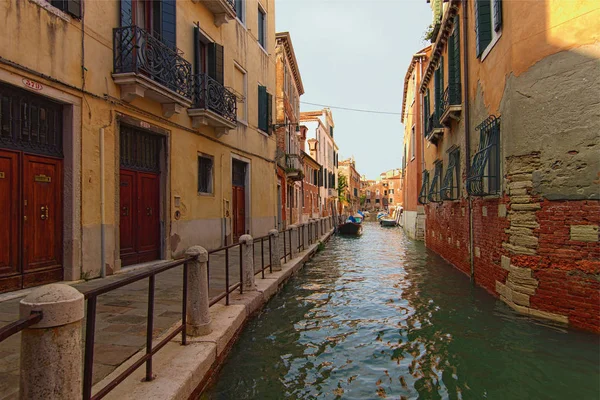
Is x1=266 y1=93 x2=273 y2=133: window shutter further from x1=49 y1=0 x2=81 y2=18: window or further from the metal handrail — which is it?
the metal handrail

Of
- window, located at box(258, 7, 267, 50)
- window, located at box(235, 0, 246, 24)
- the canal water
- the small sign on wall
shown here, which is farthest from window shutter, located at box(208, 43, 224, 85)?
the canal water

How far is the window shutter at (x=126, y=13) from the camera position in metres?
7.28

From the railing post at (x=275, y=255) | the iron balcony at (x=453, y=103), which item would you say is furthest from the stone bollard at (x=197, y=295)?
the iron balcony at (x=453, y=103)

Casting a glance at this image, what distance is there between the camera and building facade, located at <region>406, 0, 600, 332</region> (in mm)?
5164

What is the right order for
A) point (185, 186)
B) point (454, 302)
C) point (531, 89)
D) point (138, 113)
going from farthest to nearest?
point (185, 186), point (138, 113), point (454, 302), point (531, 89)

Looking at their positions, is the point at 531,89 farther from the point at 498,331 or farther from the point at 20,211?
the point at 20,211

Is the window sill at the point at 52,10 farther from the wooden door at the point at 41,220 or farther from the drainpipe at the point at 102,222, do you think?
the wooden door at the point at 41,220

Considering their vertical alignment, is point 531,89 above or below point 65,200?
above

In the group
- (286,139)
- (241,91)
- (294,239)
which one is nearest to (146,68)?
(241,91)

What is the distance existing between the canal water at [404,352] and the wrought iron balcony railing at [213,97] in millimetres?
5250

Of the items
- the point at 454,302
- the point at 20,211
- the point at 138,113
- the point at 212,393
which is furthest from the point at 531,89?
the point at 20,211

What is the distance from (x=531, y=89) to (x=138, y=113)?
6.96m

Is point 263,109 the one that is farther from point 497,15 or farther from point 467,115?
point 497,15

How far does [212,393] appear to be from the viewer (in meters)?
3.48
